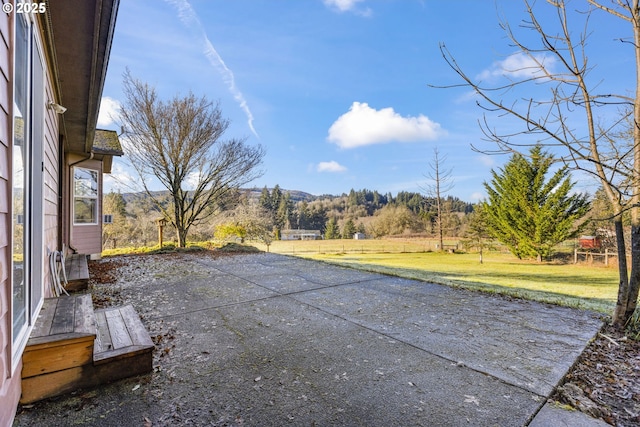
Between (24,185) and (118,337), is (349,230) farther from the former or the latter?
(24,185)

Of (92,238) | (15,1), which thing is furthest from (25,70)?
(92,238)

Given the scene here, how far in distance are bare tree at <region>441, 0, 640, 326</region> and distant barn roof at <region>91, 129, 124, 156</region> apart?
7649 mm

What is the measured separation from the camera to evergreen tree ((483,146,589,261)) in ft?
49.5

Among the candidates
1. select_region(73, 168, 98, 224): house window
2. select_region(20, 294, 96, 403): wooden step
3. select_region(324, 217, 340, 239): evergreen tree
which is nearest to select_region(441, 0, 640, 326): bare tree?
select_region(20, 294, 96, 403): wooden step

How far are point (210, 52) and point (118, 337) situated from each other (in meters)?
8.45

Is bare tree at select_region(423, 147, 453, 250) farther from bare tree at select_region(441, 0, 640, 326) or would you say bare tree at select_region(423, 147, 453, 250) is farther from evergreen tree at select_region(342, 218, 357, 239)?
bare tree at select_region(441, 0, 640, 326)

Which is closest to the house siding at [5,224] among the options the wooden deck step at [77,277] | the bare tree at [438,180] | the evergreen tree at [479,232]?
the wooden deck step at [77,277]

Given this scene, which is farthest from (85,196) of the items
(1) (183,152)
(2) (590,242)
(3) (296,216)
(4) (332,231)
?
(3) (296,216)

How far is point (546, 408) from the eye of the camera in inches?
67.5

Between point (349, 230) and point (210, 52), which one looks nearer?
point (210, 52)

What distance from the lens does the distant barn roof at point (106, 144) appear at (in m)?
6.88

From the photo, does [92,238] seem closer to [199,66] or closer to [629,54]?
[199,66]

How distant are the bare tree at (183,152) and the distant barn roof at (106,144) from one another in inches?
61.7

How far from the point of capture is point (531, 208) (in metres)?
15.9
